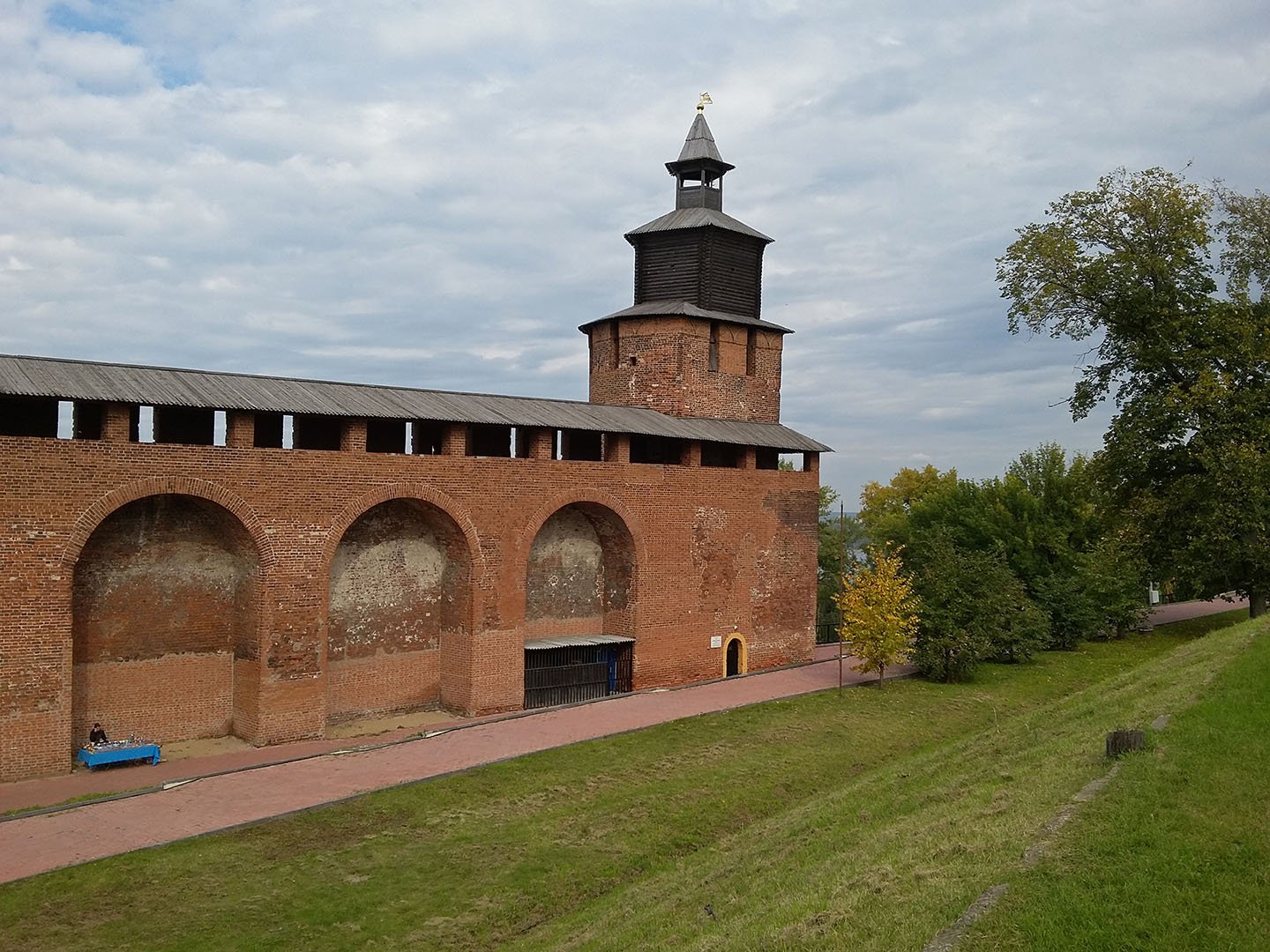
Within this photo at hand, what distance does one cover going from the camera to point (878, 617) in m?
22.0

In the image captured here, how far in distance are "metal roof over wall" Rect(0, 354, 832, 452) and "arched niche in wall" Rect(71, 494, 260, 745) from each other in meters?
1.96

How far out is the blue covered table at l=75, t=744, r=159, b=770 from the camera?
47.9 ft

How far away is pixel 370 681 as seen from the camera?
61.2 ft

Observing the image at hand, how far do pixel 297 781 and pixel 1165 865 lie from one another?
12.3m

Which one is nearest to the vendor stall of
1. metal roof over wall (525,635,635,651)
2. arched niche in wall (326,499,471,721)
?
arched niche in wall (326,499,471,721)

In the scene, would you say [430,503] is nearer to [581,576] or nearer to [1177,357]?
[581,576]

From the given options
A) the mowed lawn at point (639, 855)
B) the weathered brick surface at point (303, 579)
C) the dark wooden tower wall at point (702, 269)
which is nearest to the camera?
the mowed lawn at point (639, 855)

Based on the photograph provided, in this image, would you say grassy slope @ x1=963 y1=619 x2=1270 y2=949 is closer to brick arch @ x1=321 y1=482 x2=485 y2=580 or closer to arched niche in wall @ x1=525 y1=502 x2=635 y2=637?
brick arch @ x1=321 y1=482 x2=485 y2=580

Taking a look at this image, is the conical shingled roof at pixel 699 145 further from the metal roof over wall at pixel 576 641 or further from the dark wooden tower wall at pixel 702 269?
the metal roof over wall at pixel 576 641

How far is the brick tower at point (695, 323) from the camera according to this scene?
2492cm

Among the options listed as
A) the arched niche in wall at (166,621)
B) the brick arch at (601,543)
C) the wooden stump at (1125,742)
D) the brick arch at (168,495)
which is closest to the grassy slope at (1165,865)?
the wooden stump at (1125,742)

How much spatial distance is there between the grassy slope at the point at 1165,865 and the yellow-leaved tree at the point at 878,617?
12.9 m

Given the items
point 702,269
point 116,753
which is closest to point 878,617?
point 702,269

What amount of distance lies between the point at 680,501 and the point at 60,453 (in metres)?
13.3
